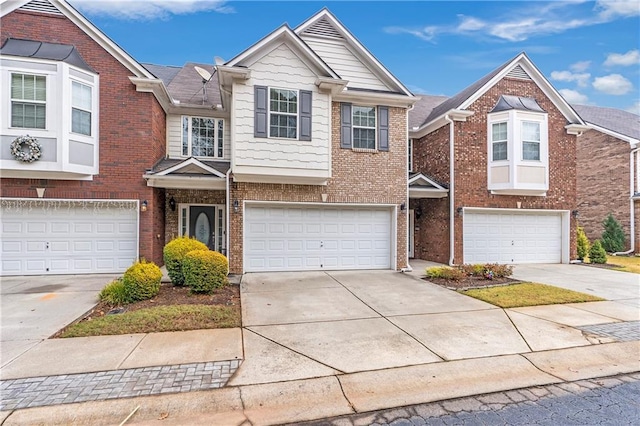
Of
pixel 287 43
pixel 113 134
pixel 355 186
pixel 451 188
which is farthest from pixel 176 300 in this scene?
pixel 451 188

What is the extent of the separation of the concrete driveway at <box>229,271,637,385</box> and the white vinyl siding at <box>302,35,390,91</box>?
288 inches

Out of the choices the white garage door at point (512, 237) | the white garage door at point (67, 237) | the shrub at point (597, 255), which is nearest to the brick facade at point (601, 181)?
the shrub at point (597, 255)

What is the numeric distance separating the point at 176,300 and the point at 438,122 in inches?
447

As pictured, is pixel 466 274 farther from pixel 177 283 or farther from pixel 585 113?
pixel 585 113

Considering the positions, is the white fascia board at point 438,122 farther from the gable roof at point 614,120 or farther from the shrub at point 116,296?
the shrub at point 116,296

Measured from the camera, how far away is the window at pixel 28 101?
8641 mm

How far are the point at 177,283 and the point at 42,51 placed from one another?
779 centimetres

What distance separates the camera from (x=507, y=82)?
12797mm

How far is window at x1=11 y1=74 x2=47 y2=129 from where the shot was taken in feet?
28.3

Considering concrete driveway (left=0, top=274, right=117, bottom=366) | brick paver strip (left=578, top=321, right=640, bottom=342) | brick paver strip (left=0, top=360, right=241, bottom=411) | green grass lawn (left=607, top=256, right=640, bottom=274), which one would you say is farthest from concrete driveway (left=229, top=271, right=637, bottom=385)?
green grass lawn (left=607, top=256, right=640, bottom=274)

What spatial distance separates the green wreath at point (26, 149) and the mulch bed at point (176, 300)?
16.9 ft

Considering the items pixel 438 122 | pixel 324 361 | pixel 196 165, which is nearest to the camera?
pixel 324 361

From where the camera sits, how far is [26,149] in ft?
28.5

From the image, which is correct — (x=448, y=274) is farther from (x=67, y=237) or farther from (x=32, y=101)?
(x=32, y=101)
